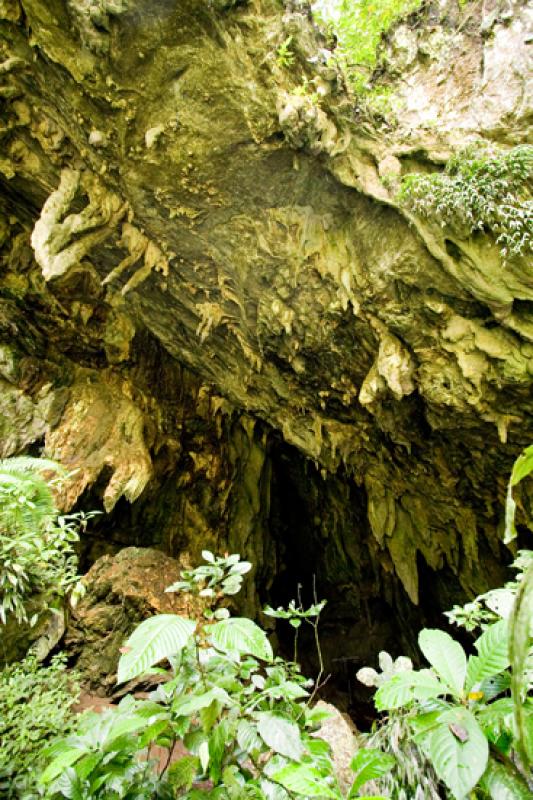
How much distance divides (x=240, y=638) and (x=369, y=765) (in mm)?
541

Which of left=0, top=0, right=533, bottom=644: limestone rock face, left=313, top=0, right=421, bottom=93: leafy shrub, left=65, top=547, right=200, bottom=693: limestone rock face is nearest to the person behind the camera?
left=0, top=0, right=533, bottom=644: limestone rock face

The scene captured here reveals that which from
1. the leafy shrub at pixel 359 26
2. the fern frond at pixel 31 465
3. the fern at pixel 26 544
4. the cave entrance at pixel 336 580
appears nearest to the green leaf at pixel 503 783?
the fern at pixel 26 544

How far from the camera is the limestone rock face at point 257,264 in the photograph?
3.38 meters

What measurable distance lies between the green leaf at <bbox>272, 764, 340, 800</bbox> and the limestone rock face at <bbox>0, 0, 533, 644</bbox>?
12.1 ft

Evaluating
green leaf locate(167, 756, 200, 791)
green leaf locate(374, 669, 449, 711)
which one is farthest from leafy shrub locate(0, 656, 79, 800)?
green leaf locate(374, 669, 449, 711)

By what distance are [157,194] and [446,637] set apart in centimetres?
440

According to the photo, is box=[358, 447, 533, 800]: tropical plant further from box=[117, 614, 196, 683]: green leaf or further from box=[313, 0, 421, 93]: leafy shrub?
box=[313, 0, 421, 93]: leafy shrub

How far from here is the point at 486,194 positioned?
334 centimetres

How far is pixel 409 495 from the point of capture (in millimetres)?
6227

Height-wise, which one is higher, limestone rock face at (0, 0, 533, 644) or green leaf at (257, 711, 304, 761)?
limestone rock face at (0, 0, 533, 644)

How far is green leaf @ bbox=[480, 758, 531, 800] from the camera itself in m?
0.93

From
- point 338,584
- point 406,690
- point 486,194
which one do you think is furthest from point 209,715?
point 338,584

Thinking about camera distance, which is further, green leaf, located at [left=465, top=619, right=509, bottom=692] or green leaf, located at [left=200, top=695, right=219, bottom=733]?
green leaf, located at [left=200, top=695, right=219, bottom=733]

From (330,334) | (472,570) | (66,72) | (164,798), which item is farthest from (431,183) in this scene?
(472,570)
